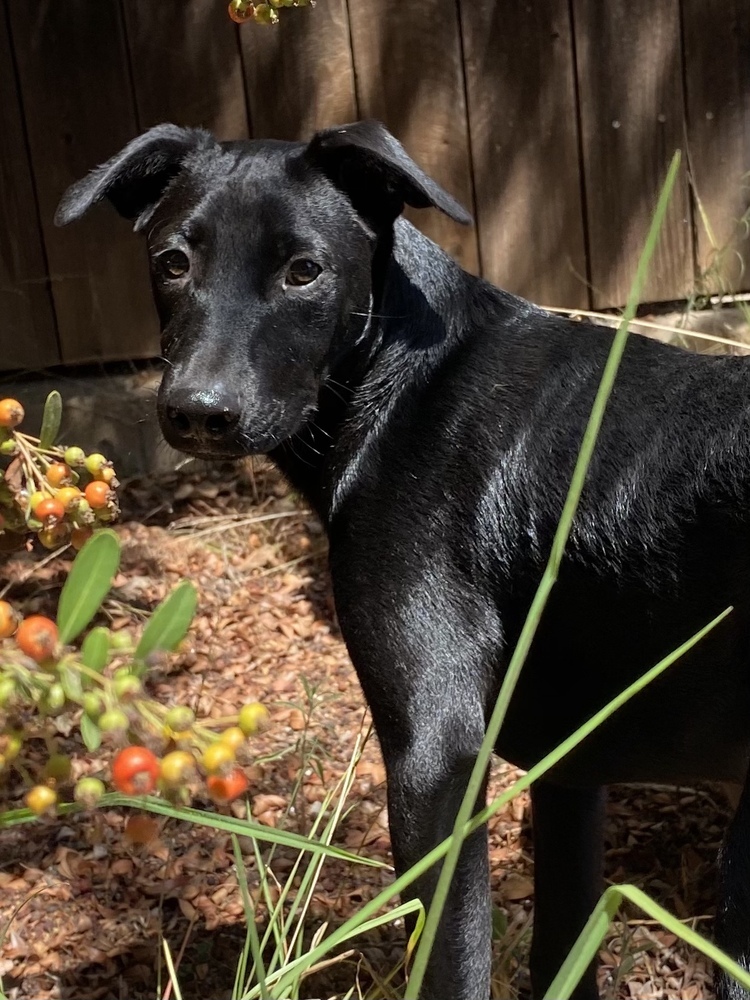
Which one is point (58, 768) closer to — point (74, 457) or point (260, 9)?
point (74, 457)

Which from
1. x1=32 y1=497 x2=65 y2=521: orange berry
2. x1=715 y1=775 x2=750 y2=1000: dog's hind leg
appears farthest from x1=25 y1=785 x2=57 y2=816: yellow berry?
x1=715 y1=775 x2=750 y2=1000: dog's hind leg

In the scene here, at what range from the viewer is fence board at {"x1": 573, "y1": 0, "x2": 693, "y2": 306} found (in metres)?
3.85

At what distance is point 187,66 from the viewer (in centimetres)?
382

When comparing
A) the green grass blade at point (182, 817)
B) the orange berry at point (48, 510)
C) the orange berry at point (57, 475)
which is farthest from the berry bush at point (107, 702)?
the orange berry at point (57, 475)

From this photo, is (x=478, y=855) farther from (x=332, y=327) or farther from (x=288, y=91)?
(x=288, y=91)

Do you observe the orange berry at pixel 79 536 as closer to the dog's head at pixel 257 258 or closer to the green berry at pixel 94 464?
the green berry at pixel 94 464

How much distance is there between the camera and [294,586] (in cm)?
382

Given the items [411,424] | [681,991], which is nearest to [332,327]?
[411,424]

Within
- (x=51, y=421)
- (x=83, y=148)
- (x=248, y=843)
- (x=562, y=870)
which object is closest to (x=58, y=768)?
(x=51, y=421)

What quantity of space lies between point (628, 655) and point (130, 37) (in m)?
2.87

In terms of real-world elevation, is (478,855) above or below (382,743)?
below

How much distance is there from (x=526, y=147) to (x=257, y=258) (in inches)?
83.9

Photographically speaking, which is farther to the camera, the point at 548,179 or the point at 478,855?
the point at 548,179

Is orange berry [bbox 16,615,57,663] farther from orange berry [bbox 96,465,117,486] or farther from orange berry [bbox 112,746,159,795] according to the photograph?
orange berry [bbox 96,465,117,486]
